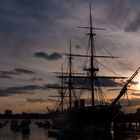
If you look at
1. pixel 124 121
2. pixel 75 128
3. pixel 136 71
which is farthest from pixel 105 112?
pixel 124 121

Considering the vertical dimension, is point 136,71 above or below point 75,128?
above

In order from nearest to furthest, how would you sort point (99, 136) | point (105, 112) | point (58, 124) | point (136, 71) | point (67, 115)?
1. point (99, 136)
2. point (136, 71)
3. point (105, 112)
4. point (67, 115)
5. point (58, 124)

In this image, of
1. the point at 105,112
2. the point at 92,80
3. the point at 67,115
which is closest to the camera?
the point at 105,112

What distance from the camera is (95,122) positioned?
81.5 metres

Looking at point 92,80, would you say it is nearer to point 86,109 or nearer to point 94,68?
point 94,68

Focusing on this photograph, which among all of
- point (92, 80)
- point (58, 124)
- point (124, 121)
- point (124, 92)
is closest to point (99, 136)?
point (124, 92)

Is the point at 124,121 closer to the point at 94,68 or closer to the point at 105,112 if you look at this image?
the point at 94,68

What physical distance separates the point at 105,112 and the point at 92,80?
15.7 metres

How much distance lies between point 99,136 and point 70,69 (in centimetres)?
6796

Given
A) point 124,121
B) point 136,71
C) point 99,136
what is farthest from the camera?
point 124,121

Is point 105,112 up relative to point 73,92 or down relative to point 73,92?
down

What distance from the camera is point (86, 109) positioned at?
275 feet

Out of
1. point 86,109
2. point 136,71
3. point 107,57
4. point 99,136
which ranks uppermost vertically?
point 107,57

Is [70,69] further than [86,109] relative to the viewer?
Yes
